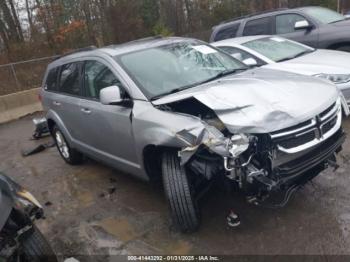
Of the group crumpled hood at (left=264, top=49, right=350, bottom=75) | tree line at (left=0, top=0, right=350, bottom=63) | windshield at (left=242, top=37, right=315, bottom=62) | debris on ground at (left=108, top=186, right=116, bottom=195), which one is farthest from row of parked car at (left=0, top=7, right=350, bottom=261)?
tree line at (left=0, top=0, right=350, bottom=63)

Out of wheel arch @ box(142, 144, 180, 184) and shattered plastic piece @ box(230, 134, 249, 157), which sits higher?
shattered plastic piece @ box(230, 134, 249, 157)

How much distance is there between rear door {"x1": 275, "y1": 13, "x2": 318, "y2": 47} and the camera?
8727 mm

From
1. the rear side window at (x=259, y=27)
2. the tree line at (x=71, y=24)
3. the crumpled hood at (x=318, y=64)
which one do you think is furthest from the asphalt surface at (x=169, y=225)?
the tree line at (x=71, y=24)

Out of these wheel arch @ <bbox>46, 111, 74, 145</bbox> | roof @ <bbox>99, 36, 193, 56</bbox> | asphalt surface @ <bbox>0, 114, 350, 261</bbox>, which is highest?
roof @ <bbox>99, 36, 193, 56</bbox>

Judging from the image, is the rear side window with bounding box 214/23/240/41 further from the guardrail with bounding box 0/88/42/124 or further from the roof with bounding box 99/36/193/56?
the guardrail with bounding box 0/88/42/124

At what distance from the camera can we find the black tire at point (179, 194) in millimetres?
3695

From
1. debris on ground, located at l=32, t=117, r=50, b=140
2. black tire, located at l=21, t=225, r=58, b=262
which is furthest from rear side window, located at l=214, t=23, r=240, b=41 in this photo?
black tire, located at l=21, t=225, r=58, b=262

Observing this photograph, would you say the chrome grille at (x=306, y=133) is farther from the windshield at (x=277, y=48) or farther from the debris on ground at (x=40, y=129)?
the debris on ground at (x=40, y=129)

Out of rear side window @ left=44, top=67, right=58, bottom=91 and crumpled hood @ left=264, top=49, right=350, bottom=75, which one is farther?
rear side window @ left=44, top=67, right=58, bottom=91

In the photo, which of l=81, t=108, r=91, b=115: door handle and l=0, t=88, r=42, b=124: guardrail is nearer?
l=81, t=108, r=91, b=115: door handle

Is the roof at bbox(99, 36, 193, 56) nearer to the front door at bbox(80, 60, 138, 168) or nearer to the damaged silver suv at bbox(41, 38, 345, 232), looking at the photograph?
the damaged silver suv at bbox(41, 38, 345, 232)

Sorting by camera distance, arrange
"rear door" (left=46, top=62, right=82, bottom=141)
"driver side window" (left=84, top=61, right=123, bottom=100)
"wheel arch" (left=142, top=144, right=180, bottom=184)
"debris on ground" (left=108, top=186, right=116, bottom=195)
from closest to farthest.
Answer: "wheel arch" (left=142, top=144, right=180, bottom=184) < "driver side window" (left=84, top=61, right=123, bottom=100) < "debris on ground" (left=108, top=186, right=116, bottom=195) < "rear door" (left=46, top=62, right=82, bottom=141)

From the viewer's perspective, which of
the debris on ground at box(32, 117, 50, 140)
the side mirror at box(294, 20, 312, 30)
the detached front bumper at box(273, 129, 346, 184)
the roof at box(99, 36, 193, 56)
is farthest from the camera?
the debris on ground at box(32, 117, 50, 140)

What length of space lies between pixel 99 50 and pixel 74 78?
773 millimetres
